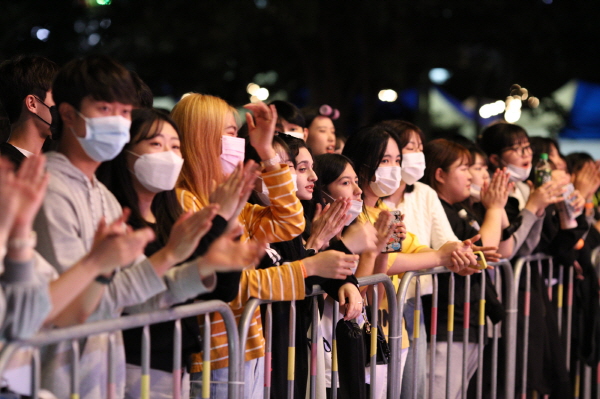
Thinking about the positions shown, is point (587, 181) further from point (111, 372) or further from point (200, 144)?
point (111, 372)

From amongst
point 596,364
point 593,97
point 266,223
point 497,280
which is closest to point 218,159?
point 266,223

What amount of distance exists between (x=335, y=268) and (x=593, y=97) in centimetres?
1174

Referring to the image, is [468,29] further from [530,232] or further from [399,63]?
[530,232]

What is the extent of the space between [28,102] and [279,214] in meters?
1.43

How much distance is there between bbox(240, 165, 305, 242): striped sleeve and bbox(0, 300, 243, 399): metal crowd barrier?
614mm

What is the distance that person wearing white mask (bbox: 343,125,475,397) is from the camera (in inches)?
173

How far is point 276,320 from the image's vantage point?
366 cm

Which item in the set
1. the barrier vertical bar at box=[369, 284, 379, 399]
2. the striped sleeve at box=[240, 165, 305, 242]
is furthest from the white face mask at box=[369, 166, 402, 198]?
the striped sleeve at box=[240, 165, 305, 242]

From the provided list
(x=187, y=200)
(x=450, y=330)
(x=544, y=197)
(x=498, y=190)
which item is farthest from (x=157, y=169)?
(x=544, y=197)

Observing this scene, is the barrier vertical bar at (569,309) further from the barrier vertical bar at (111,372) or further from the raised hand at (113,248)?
the raised hand at (113,248)

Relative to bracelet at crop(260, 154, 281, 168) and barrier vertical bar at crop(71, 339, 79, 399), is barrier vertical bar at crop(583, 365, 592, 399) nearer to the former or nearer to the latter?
bracelet at crop(260, 154, 281, 168)

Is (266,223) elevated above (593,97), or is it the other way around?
(593,97)

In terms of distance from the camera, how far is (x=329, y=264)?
11.4 feet

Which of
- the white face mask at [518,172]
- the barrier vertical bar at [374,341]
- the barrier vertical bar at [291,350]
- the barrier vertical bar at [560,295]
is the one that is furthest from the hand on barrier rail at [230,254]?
the barrier vertical bar at [560,295]
